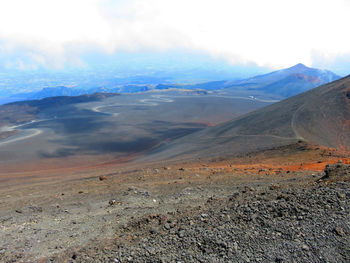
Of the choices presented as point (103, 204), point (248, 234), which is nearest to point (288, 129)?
point (103, 204)

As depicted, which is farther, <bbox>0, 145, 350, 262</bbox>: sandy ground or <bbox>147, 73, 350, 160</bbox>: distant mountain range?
<bbox>147, 73, 350, 160</bbox>: distant mountain range

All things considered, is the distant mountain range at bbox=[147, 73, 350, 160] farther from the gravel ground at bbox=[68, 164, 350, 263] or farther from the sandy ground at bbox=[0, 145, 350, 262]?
the gravel ground at bbox=[68, 164, 350, 263]

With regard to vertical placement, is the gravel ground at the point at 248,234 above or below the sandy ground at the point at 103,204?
above

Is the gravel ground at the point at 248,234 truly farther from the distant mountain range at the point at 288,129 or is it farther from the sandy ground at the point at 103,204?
the distant mountain range at the point at 288,129

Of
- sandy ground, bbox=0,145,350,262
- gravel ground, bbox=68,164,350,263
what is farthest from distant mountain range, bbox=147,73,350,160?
gravel ground, bbox=68,164,350,263

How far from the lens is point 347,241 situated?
4.67 meters

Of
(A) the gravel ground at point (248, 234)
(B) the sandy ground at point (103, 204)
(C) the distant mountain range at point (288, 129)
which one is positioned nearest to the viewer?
(A) the gravel ground at point (248, 234)

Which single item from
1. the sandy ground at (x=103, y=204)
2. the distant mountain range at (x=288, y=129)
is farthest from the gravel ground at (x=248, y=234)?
the distant mountain range at (x=288, y=129)

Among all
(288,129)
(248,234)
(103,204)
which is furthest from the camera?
(288,129)

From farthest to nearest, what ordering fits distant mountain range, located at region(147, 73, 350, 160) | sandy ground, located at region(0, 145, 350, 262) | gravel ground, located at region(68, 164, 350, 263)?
distant mountain range, located at region(147, 73, 350, 160) → sandy ground, located at region(0, 145, 350, 262) → gravel ground, located at region(68, 164, 350, 263)

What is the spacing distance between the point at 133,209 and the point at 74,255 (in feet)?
10.4

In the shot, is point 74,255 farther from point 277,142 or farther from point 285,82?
point 285,82

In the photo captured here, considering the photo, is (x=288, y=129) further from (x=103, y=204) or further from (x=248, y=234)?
(x=248, y=234)

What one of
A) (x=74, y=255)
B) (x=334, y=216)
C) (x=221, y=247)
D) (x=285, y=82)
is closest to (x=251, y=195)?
(x=334, y=216)
